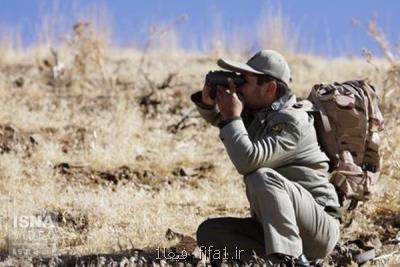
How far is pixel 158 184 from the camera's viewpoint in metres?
8.97

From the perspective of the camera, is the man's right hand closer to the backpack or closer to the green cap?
the green cap

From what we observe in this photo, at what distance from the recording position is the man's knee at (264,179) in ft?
17.3

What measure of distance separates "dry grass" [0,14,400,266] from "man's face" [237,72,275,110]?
53.1 inches

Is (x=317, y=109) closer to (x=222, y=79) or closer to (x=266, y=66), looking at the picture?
(x=266, y=66)

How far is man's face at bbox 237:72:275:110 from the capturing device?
5570 mm

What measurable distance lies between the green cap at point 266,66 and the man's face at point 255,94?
0.05m

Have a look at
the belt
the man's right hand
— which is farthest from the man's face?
the belt

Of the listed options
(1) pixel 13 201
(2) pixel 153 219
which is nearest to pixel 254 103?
(2) pixel 153 219

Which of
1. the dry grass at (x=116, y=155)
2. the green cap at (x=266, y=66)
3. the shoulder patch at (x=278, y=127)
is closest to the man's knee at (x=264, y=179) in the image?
the shoulder patch at (x=278, y=127)

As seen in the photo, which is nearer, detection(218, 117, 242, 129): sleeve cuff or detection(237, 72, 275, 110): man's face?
detection(218, 117, 242, 129): sleeve cuff

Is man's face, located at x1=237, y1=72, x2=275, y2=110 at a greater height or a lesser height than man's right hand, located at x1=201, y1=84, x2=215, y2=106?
lesser

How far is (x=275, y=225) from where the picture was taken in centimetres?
529

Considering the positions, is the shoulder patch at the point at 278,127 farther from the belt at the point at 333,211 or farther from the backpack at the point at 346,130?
the belt at the point at 333,211

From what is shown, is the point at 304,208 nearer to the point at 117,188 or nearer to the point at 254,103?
the point at 254,103
